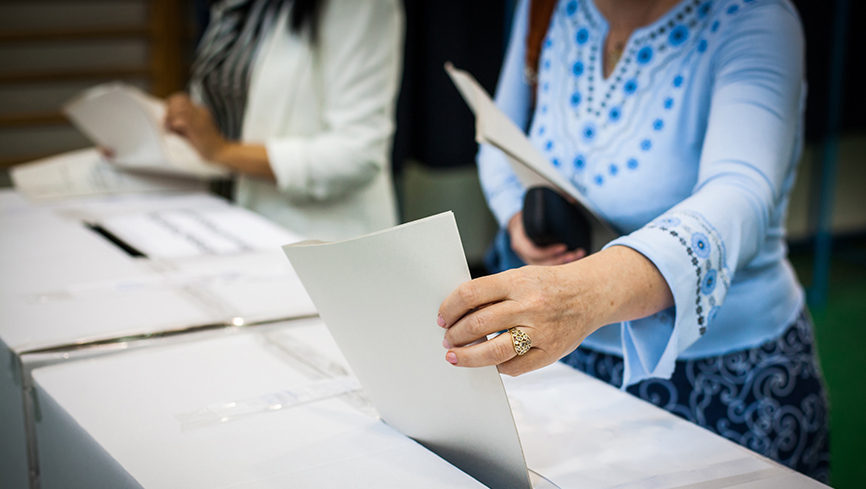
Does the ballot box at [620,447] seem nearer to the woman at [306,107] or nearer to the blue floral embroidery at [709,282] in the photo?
the blue floral embroidery at [709,282]

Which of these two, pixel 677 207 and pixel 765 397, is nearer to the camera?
pixel 677 207

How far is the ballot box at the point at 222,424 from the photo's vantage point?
0.55 metres

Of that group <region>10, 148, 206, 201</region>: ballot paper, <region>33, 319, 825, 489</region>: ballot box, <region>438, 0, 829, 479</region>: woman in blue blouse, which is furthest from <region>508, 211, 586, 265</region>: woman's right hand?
<region>10, 148, 206, 201</region>: ballot paper

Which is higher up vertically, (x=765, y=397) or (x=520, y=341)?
(x=520, y=341)

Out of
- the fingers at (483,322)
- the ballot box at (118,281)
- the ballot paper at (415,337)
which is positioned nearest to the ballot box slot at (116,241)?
the ballot box at (118,281)

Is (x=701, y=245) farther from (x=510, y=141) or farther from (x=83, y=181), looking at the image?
(x=83, y=181)

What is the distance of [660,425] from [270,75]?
1.12 meters

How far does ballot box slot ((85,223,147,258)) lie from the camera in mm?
1178

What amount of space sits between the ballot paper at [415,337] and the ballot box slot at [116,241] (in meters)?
0.68

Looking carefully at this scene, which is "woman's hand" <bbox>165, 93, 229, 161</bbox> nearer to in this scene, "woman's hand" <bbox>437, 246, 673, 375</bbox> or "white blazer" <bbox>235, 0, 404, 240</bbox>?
"white blazer" <bbox>235, 0, 404, 240</bbox>

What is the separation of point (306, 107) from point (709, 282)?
106 cm

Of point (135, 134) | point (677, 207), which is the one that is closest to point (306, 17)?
point (135, 134)

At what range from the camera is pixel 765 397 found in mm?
865

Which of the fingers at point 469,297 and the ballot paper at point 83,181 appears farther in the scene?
the ballot paper at point 83,181
